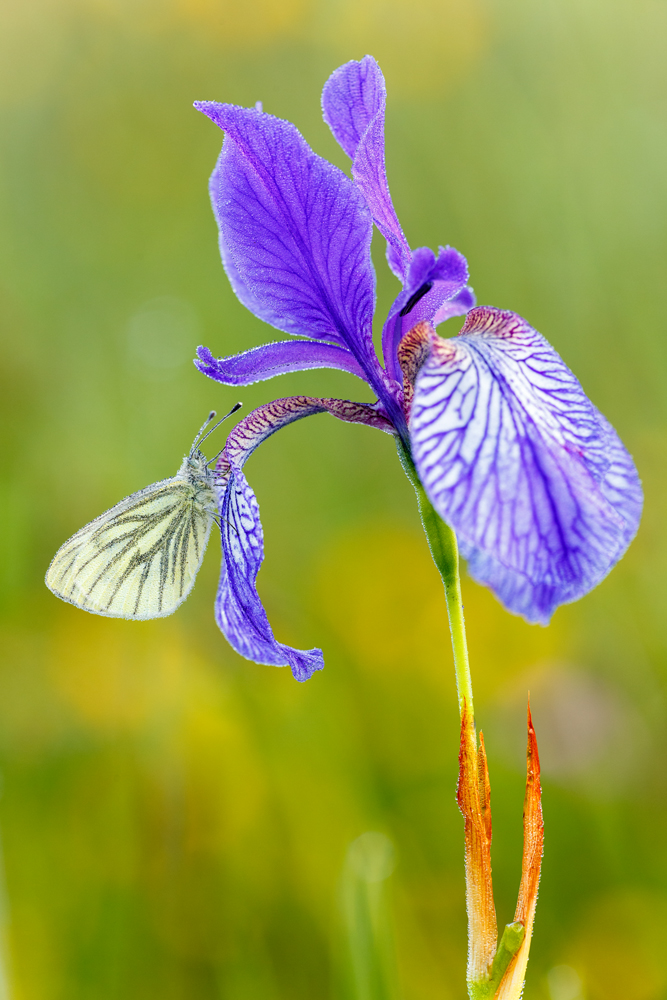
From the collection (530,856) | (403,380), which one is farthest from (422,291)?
(530,856)

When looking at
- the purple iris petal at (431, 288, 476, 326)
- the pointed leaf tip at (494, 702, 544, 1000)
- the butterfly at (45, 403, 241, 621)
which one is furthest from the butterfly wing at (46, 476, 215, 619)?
the pointed leaf tip at (494, 702, 544, 1000)

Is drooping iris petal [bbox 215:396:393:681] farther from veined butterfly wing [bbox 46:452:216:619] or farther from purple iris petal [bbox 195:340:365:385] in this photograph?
veined butterfly wing [bbox 46:452:216:619]

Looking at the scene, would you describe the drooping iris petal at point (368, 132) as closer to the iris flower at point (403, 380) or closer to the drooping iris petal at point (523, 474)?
the iris flower at point (403, 380)

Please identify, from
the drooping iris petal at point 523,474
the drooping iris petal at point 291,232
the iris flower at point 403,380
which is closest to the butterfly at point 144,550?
the iris flower at point 403,380

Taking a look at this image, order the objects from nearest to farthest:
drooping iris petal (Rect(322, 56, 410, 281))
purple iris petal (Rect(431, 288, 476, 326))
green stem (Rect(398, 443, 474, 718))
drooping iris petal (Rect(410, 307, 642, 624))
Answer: drooping iris petal (Rect(410, 307, 642, 624)) < green stem (Rect(398, 443, 474, 718)) < drooping iris petal (Rect(322, 56, 410, 281)) < purple iris petal (Rect(431, 288, 476, 326))

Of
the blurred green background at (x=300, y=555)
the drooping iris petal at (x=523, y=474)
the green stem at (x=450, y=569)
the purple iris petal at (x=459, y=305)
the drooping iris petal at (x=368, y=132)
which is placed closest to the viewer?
the drooping iris petal at (x=523, y=474)

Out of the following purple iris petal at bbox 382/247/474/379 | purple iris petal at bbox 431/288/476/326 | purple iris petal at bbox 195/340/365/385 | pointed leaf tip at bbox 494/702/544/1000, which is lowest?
pointed leaf tip at bbox 494/702/544/1000

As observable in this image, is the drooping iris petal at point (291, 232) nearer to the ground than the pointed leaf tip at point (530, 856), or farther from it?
farther from it
